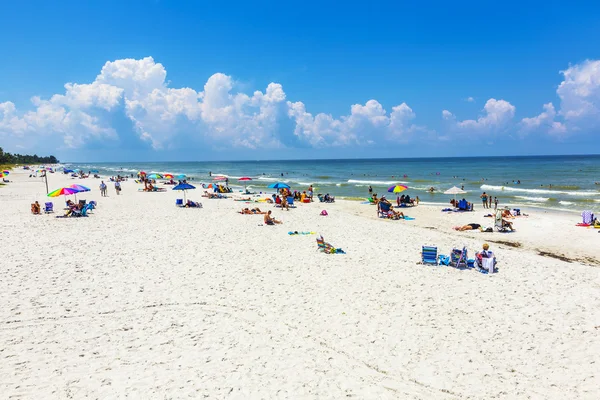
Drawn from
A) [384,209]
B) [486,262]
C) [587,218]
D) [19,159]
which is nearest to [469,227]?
[384,209]

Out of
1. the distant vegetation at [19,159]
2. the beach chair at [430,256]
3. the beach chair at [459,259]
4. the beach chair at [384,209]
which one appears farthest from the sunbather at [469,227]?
the distant vegetation at [19,159]

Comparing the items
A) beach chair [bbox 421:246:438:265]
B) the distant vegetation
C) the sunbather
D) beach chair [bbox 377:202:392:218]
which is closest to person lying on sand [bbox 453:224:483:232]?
the sunbather

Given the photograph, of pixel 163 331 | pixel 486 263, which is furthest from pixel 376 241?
pixel 163 331

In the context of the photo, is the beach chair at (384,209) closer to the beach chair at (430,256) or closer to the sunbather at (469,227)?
the sunbather at (469,227)

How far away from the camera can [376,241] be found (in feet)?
48.7

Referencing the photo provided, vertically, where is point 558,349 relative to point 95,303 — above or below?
below

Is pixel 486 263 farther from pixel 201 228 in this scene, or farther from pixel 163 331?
pixel 201 228

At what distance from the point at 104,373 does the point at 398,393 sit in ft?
14.5

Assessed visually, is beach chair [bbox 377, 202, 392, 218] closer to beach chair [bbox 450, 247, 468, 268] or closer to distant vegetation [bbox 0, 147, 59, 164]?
beach chair [bbox 450, 247, 468, 268]

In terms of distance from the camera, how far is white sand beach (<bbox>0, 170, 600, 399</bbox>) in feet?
18.5

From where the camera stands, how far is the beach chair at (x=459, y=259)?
11.3 meters

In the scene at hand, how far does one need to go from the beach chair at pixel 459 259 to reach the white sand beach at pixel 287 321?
0.41 m

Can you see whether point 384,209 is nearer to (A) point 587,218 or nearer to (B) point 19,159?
(A) point 587,218

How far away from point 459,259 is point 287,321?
20.5 ft
